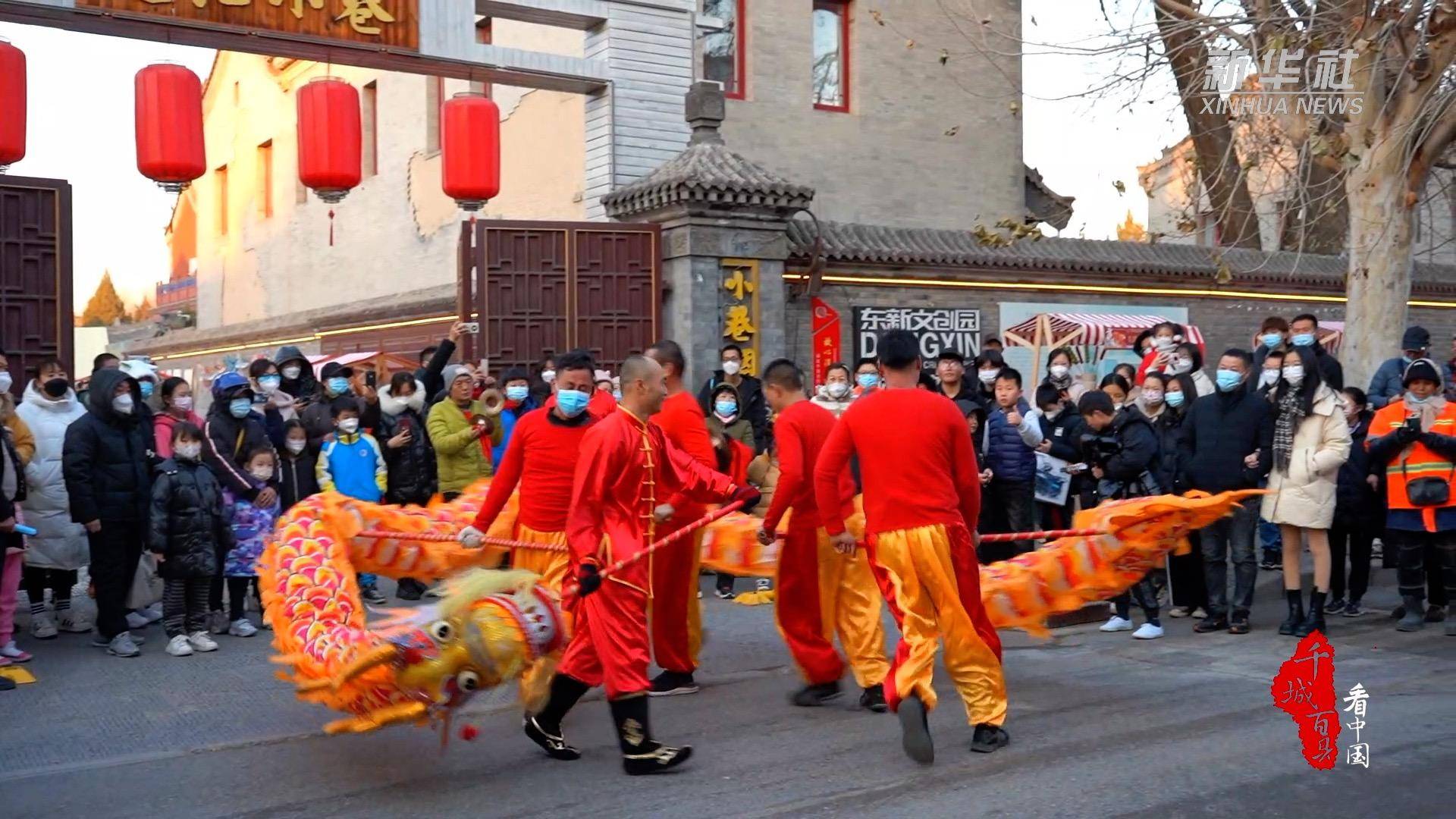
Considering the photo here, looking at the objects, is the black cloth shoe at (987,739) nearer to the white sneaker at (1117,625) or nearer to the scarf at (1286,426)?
the white sneaker at (1117,625)

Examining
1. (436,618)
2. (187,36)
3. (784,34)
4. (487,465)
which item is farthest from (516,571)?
(784,34)

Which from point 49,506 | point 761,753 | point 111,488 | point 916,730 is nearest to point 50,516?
point 49,506

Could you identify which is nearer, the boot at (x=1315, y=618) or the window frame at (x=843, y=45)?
the boot at (x=1315, y=618)

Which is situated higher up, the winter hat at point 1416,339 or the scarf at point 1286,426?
the winter hat at point 1416,339

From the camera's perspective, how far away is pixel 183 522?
361 inches

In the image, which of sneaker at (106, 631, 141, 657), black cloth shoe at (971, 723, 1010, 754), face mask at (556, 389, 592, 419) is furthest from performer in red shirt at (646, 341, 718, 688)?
sneaker at (106, 631, 141, 657)

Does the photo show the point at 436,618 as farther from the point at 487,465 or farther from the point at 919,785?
the point at 487,465

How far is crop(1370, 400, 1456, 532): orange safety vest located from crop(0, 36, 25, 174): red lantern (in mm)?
11065

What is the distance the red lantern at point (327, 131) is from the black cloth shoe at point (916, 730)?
10275 mm

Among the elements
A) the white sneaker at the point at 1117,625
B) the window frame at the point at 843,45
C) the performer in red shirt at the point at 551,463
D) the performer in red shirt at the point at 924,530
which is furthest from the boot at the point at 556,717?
the window frame at the point at 843,45

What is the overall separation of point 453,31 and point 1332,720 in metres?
11.8

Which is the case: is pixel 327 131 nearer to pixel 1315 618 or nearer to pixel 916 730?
pixel 1315 618

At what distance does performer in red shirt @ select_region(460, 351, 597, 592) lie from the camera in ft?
25.5

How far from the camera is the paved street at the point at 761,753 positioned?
5855mm
